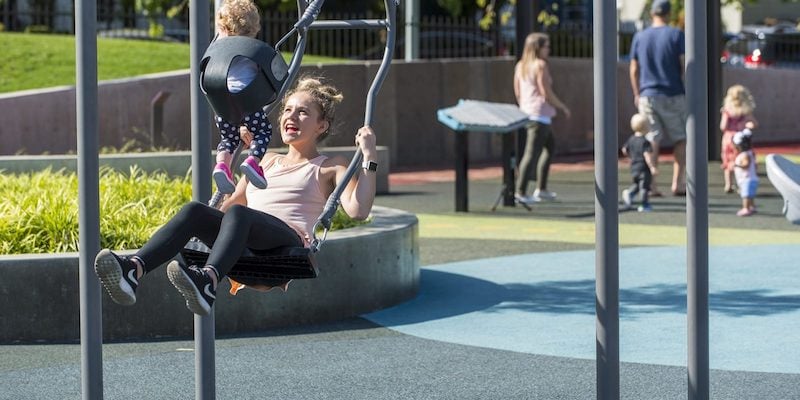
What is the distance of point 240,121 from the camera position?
4570 millimetres

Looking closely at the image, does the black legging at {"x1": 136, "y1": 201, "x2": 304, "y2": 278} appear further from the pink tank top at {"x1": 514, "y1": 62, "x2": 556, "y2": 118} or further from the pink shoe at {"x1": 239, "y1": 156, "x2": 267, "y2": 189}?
the pink tank top at {"x1": 514, "y1": 62, "x2": 556, "y2": 118}

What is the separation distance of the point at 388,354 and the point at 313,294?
108 centimetres

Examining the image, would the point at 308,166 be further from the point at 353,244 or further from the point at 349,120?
the point at 349,120

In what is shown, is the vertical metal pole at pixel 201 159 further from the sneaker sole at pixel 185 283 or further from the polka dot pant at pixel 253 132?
the sneaker sole at pixel 185 283

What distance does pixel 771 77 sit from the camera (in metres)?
26.1

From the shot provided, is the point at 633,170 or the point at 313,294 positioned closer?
the point at 313,294

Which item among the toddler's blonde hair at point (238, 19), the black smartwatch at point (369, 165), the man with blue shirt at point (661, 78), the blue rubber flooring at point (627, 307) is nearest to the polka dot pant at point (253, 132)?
the toddler's blonde hair at point (238, 19)

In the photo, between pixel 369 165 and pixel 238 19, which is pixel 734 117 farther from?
pixel 238 19

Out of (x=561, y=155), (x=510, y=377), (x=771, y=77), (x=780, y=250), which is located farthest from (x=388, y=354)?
(x=771, y=77)

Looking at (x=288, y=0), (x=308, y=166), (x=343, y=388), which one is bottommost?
(x=343, y=388)

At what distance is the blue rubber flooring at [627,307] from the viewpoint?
8086 mm

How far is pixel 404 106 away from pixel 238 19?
16.3m

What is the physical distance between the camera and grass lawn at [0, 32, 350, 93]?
2047 centimetres

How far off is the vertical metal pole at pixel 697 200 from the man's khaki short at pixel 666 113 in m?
9.89
